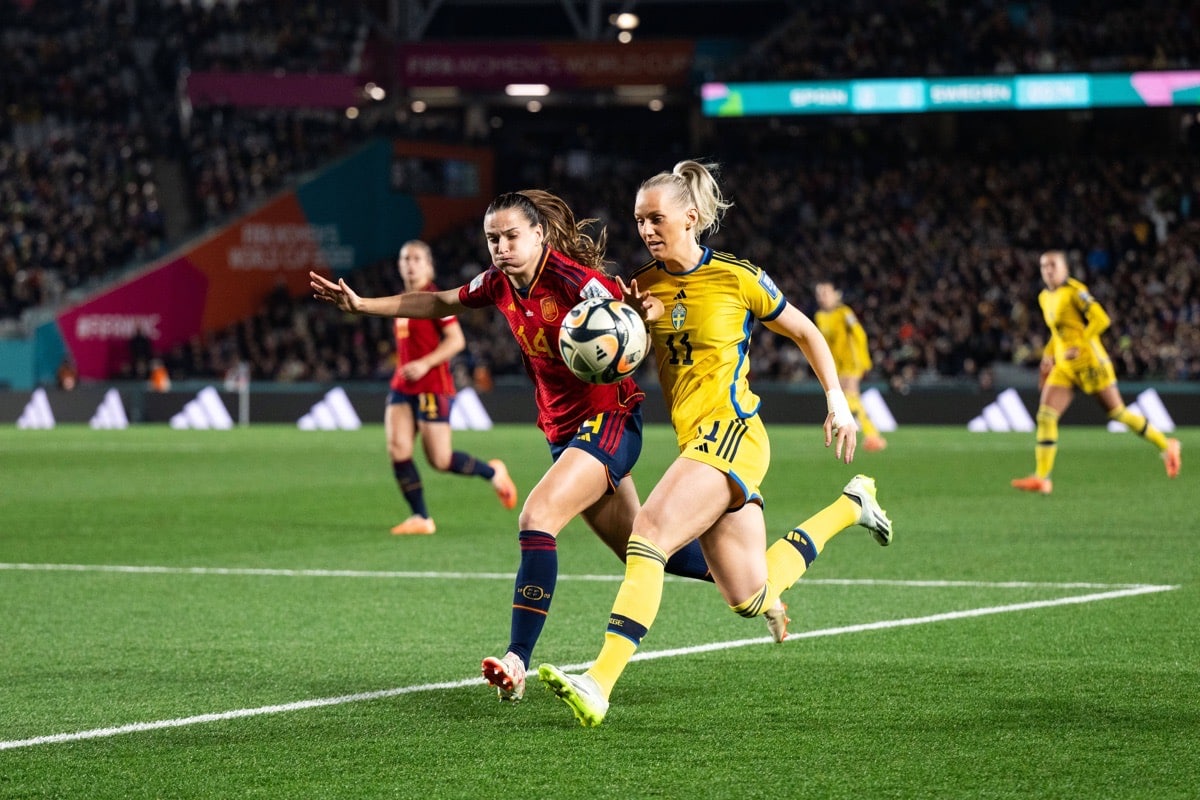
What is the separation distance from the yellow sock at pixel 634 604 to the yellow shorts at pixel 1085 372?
11.6 m

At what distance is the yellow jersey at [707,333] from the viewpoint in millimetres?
6535

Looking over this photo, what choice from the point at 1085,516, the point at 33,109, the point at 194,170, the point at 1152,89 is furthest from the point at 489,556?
the point at 33,109

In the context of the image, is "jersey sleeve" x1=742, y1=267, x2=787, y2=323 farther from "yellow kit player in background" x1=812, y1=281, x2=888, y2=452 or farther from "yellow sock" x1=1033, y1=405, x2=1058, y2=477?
"yellow kit player in background" x1=812, y1=281, x2=888, y2=452

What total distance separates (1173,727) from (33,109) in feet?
149

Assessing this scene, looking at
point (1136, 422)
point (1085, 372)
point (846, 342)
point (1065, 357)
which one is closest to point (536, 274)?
point (1065, 357)

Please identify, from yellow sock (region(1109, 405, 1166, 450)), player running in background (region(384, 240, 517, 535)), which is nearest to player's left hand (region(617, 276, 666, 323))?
player running in background (region(384, 240, 517, 535))

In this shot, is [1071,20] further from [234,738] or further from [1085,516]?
[234,738]

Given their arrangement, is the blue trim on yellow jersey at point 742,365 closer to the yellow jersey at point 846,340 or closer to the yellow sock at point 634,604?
the yellow sock at point 634,604

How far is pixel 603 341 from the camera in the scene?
20.4 ft

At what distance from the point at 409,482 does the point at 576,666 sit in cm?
639

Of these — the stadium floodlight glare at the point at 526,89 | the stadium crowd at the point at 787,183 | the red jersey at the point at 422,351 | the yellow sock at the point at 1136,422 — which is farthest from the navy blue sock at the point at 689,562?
the stadium floodlight glare at the point at 526,89

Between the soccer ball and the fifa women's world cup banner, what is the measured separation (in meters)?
35.4

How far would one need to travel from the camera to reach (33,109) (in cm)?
4675

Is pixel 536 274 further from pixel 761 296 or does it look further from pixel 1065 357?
pixel 1065 357
